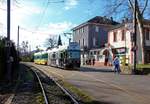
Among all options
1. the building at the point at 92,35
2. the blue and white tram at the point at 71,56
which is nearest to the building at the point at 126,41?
the building at the point at 92,35

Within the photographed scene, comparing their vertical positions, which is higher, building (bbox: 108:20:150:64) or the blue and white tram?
building (bbox: 108:20:150:64)

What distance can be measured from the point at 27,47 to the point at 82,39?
70.2m

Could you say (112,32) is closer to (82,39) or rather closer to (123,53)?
(123,53)

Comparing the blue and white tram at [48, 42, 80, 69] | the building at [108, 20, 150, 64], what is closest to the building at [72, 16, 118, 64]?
the building at [108, 20, 150, 64]

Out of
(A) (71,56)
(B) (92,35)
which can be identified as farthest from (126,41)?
(B) (92,35)

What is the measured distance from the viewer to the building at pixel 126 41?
6446 cm

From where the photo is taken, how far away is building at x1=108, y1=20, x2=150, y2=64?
64.5 metres

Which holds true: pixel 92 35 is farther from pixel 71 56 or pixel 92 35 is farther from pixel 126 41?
pixel 71 56

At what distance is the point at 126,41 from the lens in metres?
67.6

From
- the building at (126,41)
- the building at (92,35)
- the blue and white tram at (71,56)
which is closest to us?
the blue and white tram at (71,56)

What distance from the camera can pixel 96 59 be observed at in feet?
265

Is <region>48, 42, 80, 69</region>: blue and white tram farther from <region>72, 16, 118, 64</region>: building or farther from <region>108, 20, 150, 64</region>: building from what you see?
<region>72, 16, 118, 64</region>: building

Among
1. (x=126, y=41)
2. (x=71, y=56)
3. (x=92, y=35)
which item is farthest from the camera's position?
(x=92, y=35)

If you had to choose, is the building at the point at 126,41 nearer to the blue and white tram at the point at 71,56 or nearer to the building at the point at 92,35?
the building at the point at 92,35
